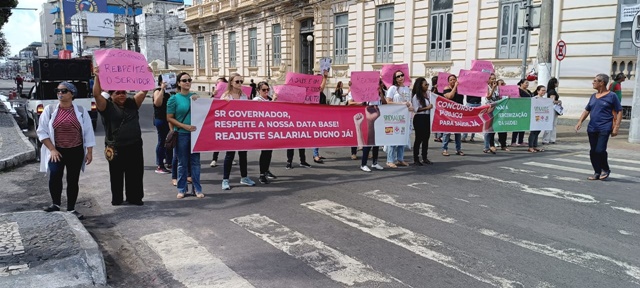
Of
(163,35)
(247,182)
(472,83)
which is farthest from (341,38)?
(163,35)

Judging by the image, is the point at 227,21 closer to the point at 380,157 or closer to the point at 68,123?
the point at 380,157

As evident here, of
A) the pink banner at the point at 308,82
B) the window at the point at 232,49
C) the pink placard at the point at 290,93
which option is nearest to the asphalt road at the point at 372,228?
the pink placard at the point at 290,93

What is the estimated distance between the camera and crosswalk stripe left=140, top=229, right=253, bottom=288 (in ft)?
13.9

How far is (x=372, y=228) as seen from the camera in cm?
574

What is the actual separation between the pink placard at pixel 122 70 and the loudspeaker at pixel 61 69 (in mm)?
12018

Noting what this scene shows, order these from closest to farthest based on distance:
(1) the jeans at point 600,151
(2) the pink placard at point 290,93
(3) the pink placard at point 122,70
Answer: (3) the pink placard at point 122,70 < (1) the jeans at point 600,151 < (2) the pink placard at point 290,93

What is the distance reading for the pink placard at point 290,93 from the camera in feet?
28.4

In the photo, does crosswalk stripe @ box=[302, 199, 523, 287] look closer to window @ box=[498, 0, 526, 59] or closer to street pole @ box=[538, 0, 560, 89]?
street pole @ box=[538, 0, 560, 89]

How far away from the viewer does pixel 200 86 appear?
46.8 metres

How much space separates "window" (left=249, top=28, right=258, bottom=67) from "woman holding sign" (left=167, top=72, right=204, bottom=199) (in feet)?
101

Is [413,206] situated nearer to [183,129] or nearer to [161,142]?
[183,129]

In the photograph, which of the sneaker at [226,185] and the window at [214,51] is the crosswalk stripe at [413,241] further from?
the window at [214,51]

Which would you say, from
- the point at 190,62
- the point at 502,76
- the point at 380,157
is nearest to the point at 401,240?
the point at 380,157

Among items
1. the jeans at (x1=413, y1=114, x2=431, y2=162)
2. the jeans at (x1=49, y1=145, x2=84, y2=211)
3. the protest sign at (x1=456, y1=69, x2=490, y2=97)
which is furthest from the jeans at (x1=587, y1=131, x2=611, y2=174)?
the jeans at (x1=49, y1=145, x2=84, y2=211)
